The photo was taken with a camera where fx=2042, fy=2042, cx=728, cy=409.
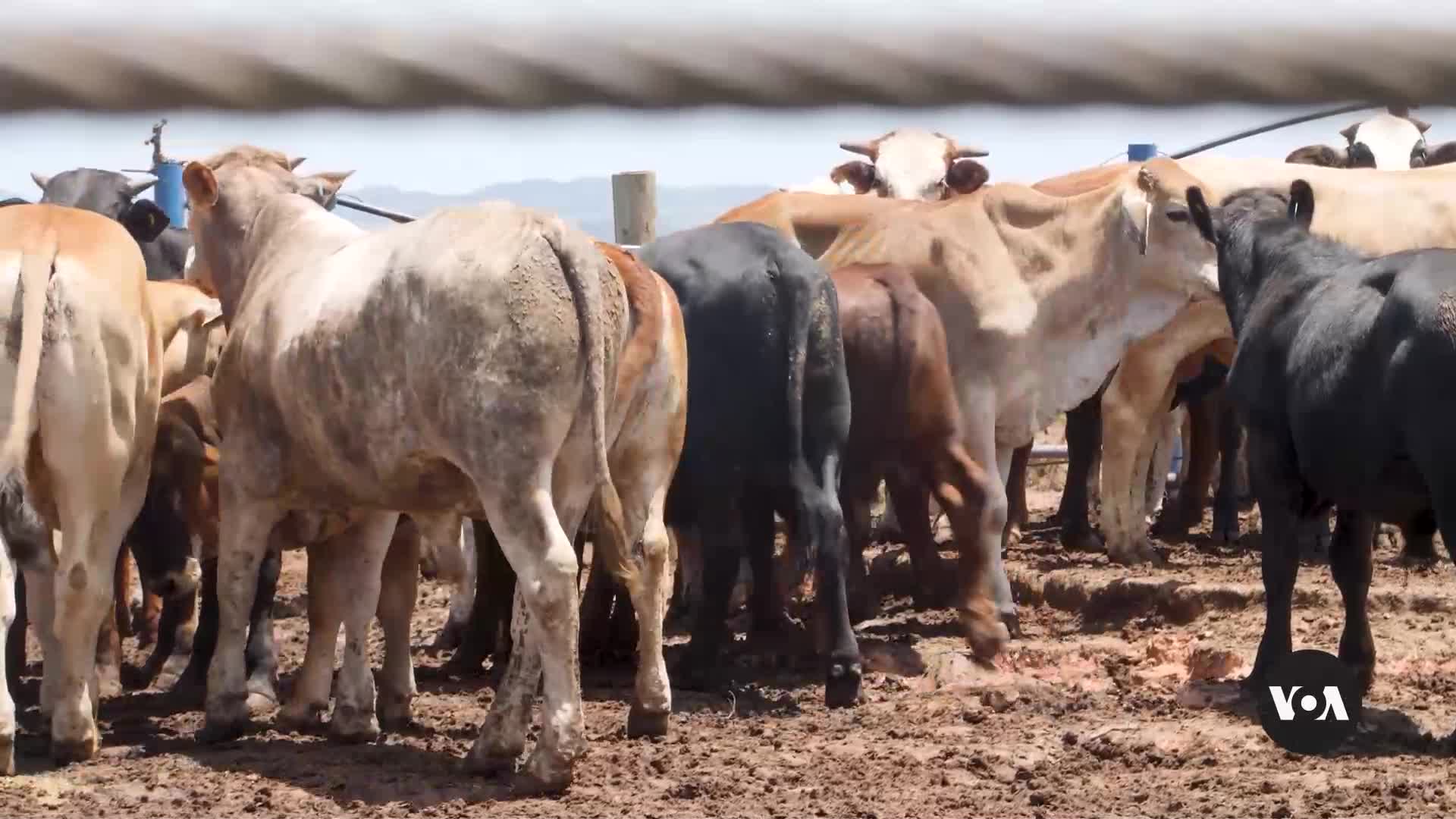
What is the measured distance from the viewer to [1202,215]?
8.72 m

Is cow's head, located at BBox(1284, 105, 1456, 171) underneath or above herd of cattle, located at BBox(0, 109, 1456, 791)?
above

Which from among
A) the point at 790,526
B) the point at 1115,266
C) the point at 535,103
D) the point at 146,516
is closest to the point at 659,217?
the point at 1115,266

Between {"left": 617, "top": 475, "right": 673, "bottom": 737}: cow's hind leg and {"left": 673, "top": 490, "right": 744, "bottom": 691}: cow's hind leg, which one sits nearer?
{"left": 617, "top": 475, "right": 673, "bottom": 737}: cow's hind leg

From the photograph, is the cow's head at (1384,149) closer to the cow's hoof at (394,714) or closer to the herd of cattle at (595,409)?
the herd of cattle at (595,409)

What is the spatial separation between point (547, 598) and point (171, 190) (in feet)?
21.8

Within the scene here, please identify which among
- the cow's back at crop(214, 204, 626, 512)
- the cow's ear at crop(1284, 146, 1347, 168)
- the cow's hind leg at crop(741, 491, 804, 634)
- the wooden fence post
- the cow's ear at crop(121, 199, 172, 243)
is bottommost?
the cow's hind leg at crop(741, 491, 804, 634)

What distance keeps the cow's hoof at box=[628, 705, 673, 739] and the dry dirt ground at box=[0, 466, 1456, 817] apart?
0.08 meters

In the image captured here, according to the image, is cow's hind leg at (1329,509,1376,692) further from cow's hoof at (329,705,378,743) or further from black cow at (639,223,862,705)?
cow's hoof at (329,705,378,743)

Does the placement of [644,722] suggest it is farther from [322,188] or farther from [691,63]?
[691,63]

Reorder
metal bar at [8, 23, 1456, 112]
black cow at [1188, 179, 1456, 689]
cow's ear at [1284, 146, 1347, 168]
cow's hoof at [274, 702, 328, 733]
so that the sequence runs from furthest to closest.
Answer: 1. cow's ear at [1284, 146, 1347, 168]
2. cow's hoof at [274, 702, 328, 733]
3. black cow at [1188, 179, 1456, 689]
4. metal bar at [8, 23, 1456, 112]

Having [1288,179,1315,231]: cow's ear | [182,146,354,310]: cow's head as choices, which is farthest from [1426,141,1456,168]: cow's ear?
[182,146,354,310]: cow's head

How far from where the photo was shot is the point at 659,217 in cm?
1219

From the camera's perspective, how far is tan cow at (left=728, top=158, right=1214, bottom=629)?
9.99 meters

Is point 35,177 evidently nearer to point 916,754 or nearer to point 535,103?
point 916,754
